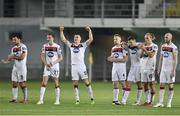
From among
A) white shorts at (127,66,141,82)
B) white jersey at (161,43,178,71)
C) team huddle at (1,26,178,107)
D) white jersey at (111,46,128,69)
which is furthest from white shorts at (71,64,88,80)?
white jersey at (161,43,178,71)

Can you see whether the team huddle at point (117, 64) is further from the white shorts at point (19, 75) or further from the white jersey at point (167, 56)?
the white jersey at point (167, 56)

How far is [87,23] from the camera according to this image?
4744 centimetres

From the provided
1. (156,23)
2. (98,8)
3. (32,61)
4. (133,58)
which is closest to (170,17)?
(156,23)

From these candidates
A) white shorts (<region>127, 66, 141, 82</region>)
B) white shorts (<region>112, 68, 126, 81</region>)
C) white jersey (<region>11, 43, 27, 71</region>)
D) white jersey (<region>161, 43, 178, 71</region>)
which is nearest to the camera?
white jersey (<region>161, 43, 178, 71</region>)

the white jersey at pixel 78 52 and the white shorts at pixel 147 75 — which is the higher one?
the white jersey at pixel 78 52

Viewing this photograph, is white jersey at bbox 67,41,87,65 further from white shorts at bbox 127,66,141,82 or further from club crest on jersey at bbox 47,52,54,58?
white shorts at bbox 127,66,141,82

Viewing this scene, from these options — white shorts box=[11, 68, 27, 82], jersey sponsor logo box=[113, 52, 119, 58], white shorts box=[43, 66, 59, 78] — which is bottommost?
white shorts box=[11, 68, 27, 82]

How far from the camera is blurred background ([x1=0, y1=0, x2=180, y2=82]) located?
47312 millimetres

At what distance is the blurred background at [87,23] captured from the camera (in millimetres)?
47312

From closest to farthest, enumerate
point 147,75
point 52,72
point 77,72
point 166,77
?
point 166,77 → point 147,75 → point 52,72 → point 77,72

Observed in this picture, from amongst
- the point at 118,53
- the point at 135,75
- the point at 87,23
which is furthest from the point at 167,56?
the point at 87,23

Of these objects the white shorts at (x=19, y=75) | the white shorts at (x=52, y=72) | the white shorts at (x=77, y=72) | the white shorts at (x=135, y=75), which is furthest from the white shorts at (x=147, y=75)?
the white shorts at (x=19, y=75)

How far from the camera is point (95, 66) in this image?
168ft

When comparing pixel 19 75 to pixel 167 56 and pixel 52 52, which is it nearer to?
pixel 52 52
